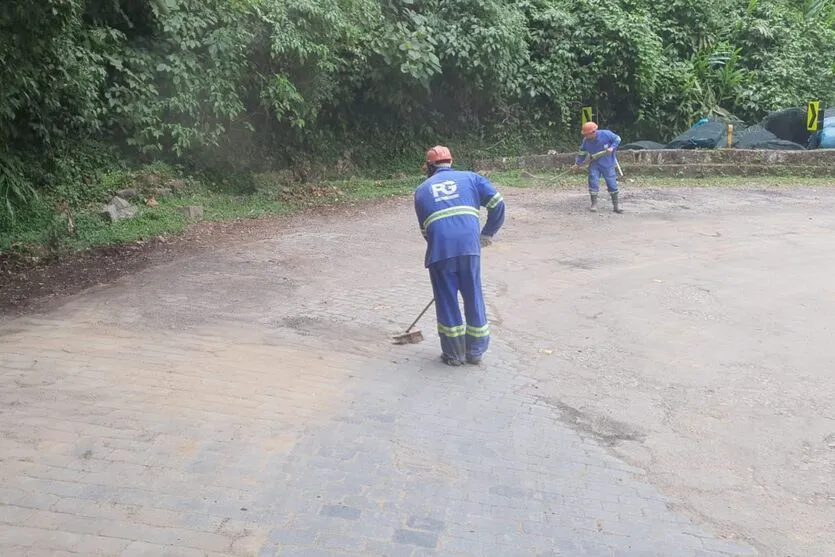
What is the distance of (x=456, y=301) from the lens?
19.4 ft

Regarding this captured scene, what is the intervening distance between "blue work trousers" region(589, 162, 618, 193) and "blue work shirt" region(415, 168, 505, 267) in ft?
21.6

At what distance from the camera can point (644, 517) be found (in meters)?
3.94

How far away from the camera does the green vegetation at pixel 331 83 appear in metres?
10.4

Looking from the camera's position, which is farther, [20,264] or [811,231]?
[811,231]

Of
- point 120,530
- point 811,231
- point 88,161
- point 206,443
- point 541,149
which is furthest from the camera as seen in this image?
point 541,149

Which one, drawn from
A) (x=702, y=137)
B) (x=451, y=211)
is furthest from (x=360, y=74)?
(x=451, y=211)

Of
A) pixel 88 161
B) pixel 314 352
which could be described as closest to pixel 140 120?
pixel 88 161

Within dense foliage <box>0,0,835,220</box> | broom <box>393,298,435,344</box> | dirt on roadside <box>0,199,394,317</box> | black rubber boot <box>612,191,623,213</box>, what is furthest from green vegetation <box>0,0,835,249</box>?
black rubber boot <box>612,191,623,213</box>

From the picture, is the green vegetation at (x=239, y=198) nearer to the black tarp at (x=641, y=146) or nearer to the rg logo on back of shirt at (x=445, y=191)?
the black tarp at (x=641, y=146)

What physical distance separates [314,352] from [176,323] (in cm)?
141

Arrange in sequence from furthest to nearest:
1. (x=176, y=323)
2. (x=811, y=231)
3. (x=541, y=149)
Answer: (x=541, y=149) → (x=811, y=231) → (x=176, y=323)

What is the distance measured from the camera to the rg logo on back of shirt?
19.3 ft

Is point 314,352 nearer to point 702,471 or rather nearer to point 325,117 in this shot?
point 702,471

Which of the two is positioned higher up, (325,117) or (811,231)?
(325,117)
